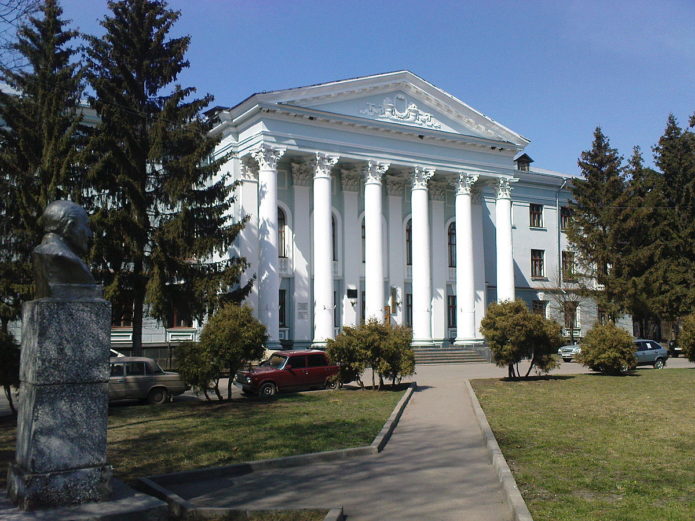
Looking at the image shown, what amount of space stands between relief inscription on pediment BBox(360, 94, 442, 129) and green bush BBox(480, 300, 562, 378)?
16.0 meters

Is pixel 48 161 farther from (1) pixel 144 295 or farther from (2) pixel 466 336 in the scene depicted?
(2) pixel 466 336

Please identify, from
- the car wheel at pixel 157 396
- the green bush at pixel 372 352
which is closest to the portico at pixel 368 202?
the green bush at pixel 372 352

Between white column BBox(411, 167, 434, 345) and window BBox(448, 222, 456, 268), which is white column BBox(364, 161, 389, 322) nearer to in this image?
white column BBox(411, 167, 434, 345)

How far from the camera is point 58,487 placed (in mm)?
6605

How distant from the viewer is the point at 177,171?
78.3 ft

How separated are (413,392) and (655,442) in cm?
946

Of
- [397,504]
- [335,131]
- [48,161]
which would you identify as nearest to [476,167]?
[335,131]

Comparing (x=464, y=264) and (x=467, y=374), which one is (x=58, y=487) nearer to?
(x=467, y=374)

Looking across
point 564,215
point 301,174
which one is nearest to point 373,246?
point 301,174

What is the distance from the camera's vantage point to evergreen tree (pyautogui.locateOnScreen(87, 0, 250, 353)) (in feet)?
75.1

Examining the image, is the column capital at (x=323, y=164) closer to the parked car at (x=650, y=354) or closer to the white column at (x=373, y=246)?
the white column at (x=373, y=246)

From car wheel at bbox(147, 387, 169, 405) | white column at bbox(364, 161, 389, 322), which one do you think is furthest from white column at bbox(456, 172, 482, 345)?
car wheel at bbox(147, 387, 169, 405)

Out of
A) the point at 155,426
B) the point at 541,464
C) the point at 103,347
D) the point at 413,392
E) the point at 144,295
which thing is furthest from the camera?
the point at 144,295

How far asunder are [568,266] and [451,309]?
11.5 m
